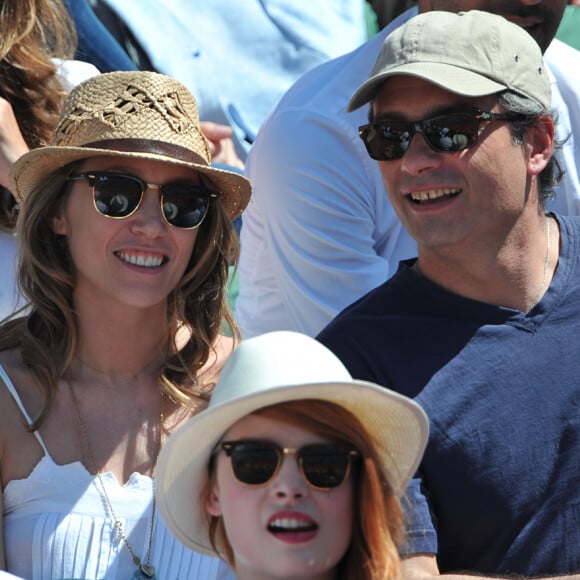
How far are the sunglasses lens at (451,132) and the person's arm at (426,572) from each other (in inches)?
35.0

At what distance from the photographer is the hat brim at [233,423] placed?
227cm

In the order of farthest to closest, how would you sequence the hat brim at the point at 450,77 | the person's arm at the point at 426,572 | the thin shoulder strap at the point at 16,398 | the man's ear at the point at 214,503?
the thin shoulder strap at the point at 16,398, the hat brim at the point at 450,77, the person's arm at the point at 426,572, the man's ear at the point at 214,503

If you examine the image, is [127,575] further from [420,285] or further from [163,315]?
[420,285]

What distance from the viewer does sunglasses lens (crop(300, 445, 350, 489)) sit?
2270 millimetres

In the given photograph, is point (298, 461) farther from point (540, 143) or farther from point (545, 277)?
point (540, 143)

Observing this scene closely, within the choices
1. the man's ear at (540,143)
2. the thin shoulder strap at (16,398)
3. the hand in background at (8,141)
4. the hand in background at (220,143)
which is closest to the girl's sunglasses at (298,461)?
the thin shoulder strap at (16,398)

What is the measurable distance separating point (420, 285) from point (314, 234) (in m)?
0.87

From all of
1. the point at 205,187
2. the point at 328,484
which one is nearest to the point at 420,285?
the point at 205,187

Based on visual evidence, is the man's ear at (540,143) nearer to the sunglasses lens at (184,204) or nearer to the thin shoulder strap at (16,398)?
the sunglasses lens at (184,204)

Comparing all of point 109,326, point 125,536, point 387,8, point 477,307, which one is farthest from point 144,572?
point 387,8

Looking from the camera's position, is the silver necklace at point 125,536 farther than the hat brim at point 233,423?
Yes

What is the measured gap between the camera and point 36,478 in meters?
2.99

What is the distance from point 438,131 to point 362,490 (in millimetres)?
979

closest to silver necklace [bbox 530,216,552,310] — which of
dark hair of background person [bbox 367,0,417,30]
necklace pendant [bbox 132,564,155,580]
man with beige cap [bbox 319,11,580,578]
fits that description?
man with beige cap [bbox 319,11,580,578]
